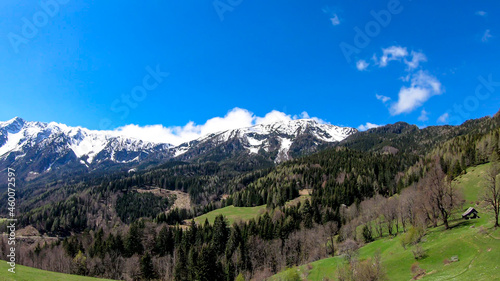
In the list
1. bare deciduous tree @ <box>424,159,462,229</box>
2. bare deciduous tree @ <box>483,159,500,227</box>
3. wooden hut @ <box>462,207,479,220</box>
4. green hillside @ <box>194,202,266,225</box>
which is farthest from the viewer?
green hillside @ <box>194,202,266,225</box>

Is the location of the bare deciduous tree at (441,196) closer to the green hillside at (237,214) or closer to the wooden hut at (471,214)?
the wooden hut at (471,214)

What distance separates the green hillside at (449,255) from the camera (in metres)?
38.1

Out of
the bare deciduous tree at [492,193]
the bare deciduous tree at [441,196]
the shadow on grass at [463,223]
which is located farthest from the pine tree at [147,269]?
the bare deciduous tree at [492,193]

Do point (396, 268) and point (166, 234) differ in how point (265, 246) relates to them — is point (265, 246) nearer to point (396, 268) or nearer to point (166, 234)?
point (166, 234)

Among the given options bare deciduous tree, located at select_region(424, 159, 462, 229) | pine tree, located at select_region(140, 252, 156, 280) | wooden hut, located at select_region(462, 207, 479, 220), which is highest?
bare deciduous tree, located at select_region(424, 159, 462, 229)

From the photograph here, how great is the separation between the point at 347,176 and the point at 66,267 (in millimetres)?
179846

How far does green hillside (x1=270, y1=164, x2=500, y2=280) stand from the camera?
38.1 m

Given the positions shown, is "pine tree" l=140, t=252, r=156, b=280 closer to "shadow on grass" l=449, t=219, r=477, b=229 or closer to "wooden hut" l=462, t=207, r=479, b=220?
"shadow on grass" l=449, t=219, r=477, b=229

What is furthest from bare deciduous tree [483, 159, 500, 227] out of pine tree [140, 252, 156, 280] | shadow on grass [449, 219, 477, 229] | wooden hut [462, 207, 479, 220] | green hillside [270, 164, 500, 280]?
pine tree [140, 252, 156, 280]

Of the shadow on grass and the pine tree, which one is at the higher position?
the shadow on grass

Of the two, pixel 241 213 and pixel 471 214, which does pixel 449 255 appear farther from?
pixel 241 213

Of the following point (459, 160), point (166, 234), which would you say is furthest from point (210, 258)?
point (459, 160)

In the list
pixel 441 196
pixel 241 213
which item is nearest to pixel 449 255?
pixel 441 196

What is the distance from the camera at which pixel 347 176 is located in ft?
648
